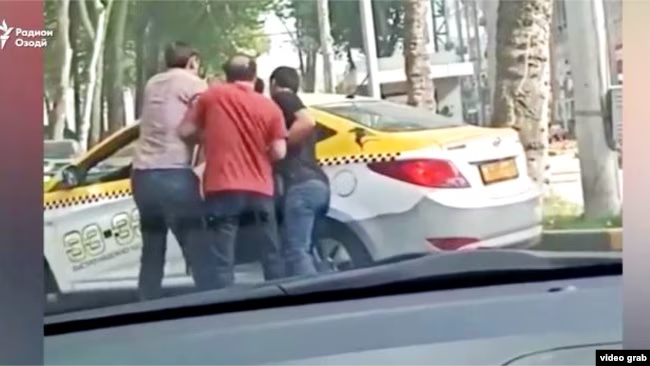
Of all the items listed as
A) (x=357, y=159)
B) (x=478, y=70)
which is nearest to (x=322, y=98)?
(x=357, y=159)

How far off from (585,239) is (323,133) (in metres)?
0.74

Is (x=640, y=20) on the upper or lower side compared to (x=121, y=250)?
upper

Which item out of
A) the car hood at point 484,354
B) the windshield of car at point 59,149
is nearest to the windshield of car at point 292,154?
the windshield of car at point 59,149

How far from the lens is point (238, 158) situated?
3072 millimetres

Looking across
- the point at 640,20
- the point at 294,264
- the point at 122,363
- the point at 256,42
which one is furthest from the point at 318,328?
the point at 640,20

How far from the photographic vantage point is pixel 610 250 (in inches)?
123

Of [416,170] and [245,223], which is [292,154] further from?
[416,170]

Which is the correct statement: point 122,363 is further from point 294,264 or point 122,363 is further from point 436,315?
point 436,315

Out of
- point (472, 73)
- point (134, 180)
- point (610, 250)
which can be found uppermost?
point (472, 73)

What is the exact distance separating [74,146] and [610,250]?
1.40m

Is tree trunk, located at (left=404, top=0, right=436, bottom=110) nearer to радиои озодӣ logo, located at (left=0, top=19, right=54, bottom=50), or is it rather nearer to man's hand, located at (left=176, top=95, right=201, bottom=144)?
man's hand, located at (left=176, top=95, right=201, bottom=144)

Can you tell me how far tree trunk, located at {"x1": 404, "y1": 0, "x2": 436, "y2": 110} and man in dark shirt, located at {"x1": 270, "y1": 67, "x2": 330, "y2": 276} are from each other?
0.27 m

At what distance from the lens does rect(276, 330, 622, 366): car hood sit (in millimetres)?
3053

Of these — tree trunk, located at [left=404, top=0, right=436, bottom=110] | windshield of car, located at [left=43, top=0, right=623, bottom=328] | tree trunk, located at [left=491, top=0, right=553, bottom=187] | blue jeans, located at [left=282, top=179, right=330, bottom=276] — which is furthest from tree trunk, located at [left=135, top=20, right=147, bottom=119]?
tree trunk, located at [left=491, top=0, right=553, bottom=187]
